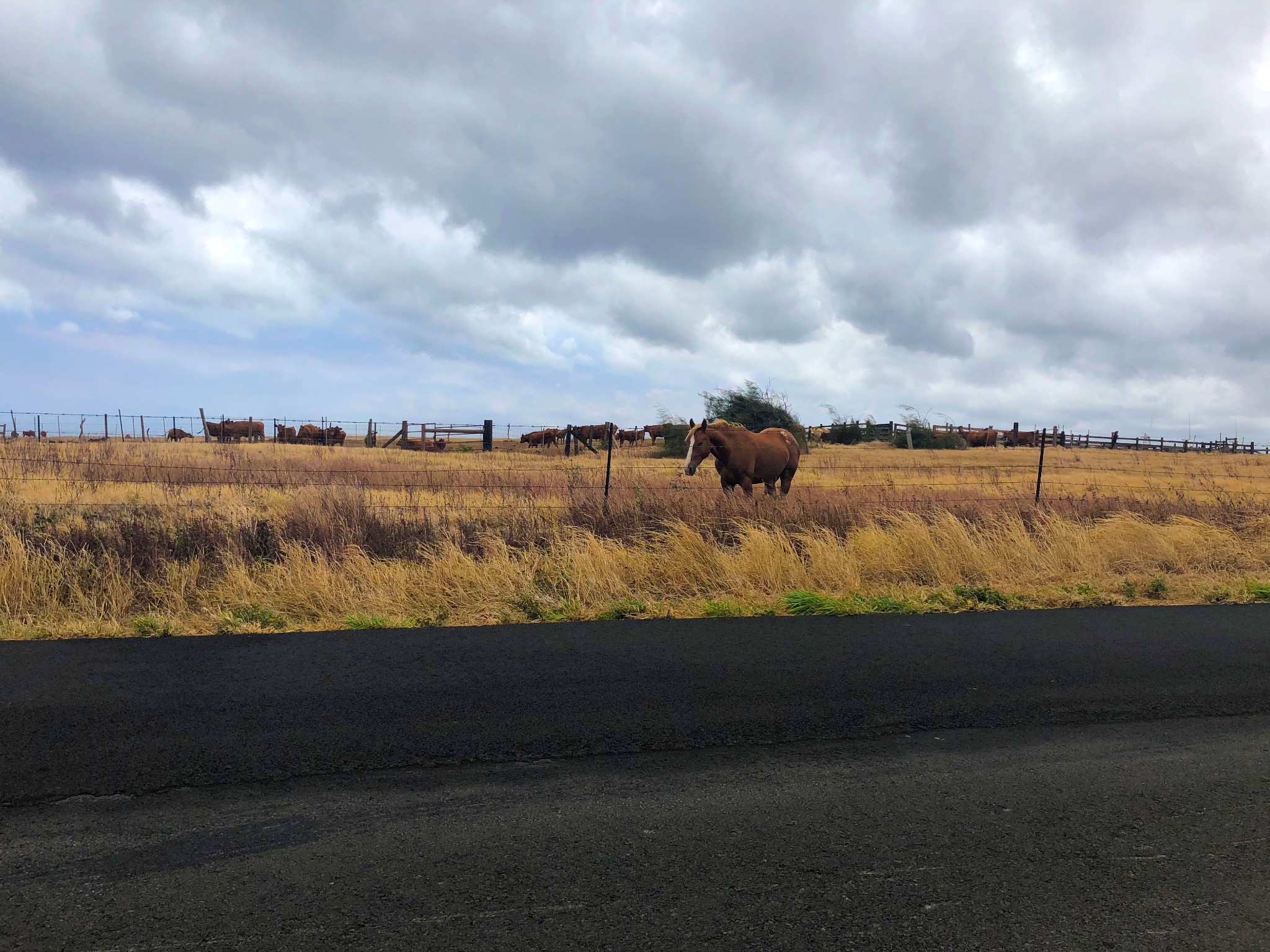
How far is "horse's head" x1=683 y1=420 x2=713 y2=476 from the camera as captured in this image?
14.9 m

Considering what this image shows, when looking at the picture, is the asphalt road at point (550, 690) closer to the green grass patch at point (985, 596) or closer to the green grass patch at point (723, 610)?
the green grass patch at point (723, 610)

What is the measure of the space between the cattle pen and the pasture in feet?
0.11

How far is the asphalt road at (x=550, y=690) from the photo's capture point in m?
4.04

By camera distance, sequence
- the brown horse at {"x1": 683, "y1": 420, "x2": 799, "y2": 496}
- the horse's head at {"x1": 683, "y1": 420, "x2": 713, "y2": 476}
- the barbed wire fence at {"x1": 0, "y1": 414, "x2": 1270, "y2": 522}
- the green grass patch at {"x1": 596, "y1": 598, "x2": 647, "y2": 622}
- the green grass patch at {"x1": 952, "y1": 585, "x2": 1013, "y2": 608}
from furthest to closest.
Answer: the brown horse at {"x1": 683, "y1": 420, "x2": 799, "y2": 496} < the horse's head at {"x1": 683, "y1": 420, "x2": 713, "y2": 476} < the barbed wire fence at {"x1": 0, "y1": 414, "x2": 1270, "y2": 522} < the green grass patch at {"x1": 952, "y1": 585, "x2": 1013, "y2": 608} < the green grass patch at {"x1": 596, "y1": 598, "x2": 647, "y2": 622}

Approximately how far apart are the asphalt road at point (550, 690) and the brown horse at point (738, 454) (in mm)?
8361

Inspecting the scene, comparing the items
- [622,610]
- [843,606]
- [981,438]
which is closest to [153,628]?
[622,610]

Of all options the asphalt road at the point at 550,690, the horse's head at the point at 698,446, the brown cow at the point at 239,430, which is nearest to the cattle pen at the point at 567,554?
the horse's head at the point at 698,446

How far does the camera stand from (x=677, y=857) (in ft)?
9.98

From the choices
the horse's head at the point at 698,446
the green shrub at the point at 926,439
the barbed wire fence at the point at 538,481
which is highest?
the green shrub at the point at 926,439

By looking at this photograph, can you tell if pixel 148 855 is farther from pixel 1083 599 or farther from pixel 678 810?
pixel 1083 599

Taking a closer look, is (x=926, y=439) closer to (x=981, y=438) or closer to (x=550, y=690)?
(x=981, y=438)

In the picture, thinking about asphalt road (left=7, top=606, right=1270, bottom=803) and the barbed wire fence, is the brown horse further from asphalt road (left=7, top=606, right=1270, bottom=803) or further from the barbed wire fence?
asphalt road (left=7, top=606, right=1270, bottom=803)

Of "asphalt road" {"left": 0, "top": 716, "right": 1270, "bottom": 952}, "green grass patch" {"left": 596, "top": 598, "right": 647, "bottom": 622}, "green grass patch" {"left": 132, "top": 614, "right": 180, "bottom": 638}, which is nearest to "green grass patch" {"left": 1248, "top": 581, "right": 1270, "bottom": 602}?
"asphalt road" {"left": 0, "top": 716, "right": 1270, "bottom": 952}

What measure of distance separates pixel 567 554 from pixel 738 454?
7.55m
